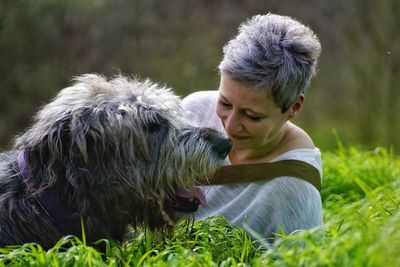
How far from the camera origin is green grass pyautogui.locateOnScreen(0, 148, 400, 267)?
3.20 m

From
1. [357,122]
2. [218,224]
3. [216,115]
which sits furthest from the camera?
[357,122]

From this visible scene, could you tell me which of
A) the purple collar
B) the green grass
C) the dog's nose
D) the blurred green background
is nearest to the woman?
the green grass

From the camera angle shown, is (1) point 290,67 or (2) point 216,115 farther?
(2) point 216,115

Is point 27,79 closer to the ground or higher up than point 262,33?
closer to the ground

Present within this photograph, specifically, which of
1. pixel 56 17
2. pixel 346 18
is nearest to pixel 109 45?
pixel 56 17

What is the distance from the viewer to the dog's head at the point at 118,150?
162 inches

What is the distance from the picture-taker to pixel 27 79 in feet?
51.9

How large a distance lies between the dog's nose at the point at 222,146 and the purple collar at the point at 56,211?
0.90 metres

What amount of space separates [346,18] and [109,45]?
194 inches

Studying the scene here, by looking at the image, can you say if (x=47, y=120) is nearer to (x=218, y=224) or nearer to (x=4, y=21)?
(x=218, y=224)

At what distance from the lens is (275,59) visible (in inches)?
187

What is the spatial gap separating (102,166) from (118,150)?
0.13 meters

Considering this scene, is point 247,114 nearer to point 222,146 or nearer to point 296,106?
point 296,106

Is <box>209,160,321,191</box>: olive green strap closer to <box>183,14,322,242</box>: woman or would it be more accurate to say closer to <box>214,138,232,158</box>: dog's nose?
<box>183,14,322,242</box>: woman
